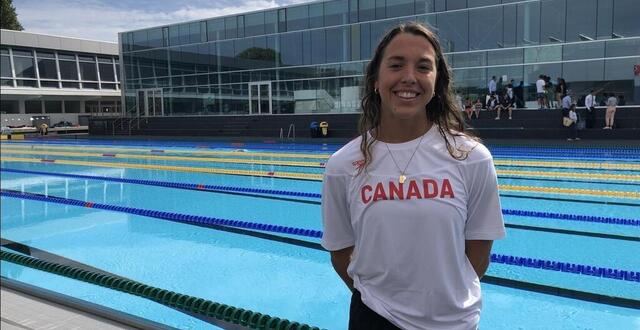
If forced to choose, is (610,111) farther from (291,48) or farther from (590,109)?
(291,48)

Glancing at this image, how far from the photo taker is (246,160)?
513 inches

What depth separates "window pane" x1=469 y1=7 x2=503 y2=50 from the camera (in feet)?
59.0

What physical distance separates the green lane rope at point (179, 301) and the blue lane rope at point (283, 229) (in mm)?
2437

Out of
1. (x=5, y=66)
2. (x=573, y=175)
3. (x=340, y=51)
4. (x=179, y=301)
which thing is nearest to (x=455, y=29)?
(x=340, y=51)

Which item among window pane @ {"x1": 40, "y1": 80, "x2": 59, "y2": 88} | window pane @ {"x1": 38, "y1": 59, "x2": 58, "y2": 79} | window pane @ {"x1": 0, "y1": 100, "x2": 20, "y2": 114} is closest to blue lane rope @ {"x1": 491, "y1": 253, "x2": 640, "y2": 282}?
window pane @ {"x1": 0, "y1": 100, "x2": 20, "y2": 114}

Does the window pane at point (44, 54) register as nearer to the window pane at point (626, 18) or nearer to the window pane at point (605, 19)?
the window pane at point (605, 19)

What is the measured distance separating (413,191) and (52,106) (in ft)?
140

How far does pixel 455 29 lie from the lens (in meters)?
18.9

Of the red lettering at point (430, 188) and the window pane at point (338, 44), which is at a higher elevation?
the window pane at point (338, 44)

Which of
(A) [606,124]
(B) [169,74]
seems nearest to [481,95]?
(A) [606,124]

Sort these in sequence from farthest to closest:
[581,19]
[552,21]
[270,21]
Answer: [270,21] → [552,21] → [581,19]

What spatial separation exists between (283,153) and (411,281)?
1344cm

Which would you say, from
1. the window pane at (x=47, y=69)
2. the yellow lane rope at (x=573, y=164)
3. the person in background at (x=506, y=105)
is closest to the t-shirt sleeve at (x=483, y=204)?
the yellow lane rope at (x=573, y=164)

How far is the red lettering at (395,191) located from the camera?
4.10 feet
